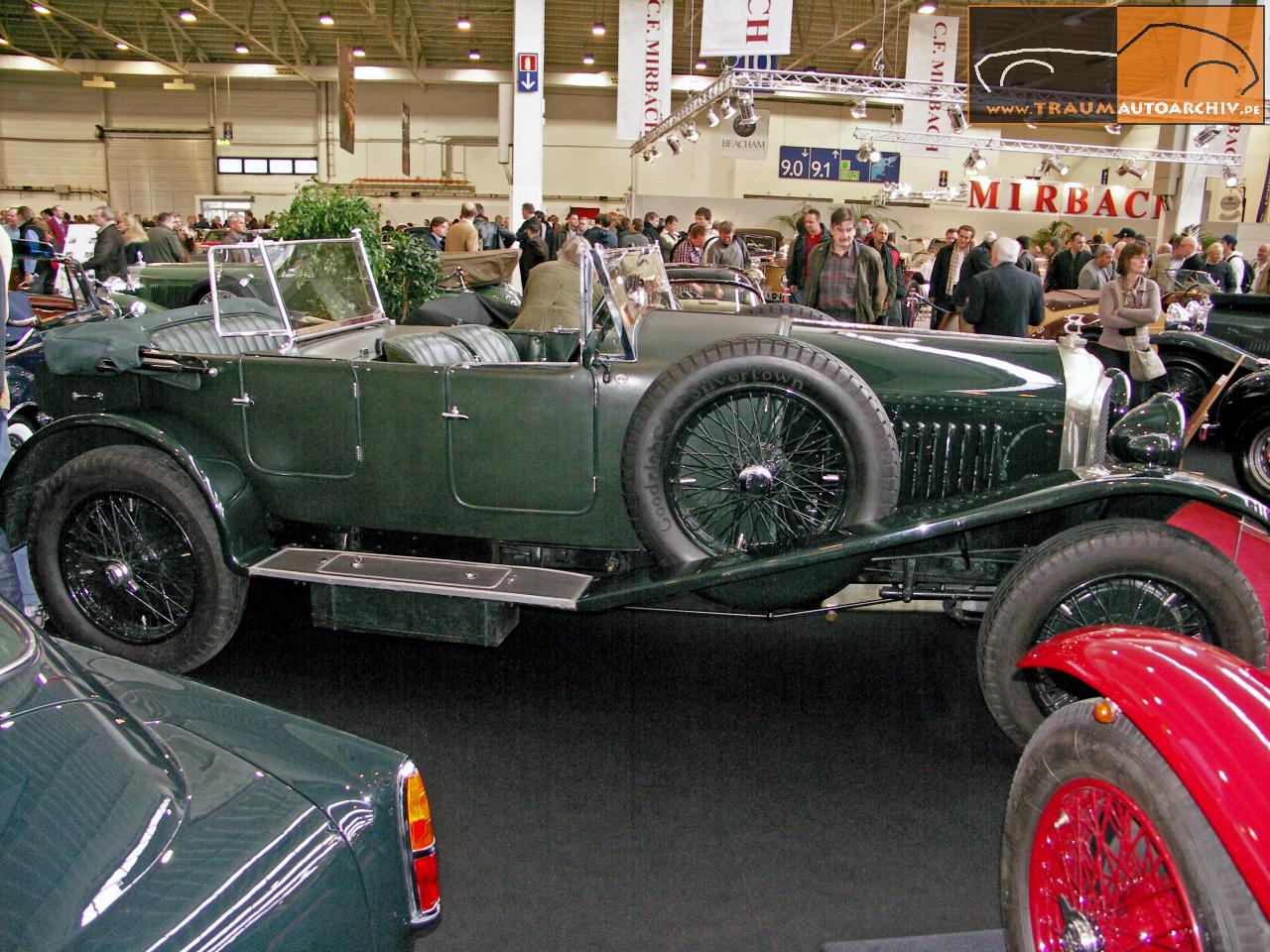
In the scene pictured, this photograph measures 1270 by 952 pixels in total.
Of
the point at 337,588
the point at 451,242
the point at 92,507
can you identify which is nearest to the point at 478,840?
the point at 337,588

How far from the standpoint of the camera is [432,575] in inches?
133

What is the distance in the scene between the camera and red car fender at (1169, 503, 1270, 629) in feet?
10.9

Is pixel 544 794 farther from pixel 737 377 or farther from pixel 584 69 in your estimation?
pixel 584 69

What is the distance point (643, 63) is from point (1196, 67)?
279 inches

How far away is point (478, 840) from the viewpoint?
9.21 feet

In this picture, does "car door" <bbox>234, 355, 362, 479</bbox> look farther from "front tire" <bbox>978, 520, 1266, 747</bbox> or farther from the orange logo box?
the orange logo box

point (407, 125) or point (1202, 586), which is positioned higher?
point (407, 125)

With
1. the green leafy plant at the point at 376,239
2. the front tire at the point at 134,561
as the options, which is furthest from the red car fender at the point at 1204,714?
the green leafy plant at the point at 376,239

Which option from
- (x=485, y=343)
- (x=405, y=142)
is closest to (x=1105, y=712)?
(x=485, y=343)

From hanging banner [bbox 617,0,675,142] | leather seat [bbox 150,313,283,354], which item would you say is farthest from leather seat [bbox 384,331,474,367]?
hanging banner [bbox 617,0,675,142]

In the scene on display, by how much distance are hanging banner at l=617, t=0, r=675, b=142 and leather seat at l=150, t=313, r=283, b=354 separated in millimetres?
10721

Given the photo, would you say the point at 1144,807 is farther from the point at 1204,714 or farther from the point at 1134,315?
the point at 1134,315

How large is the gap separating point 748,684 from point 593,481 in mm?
1009

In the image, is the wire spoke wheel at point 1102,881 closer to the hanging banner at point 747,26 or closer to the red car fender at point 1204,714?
the red car fender at point 1204,714
